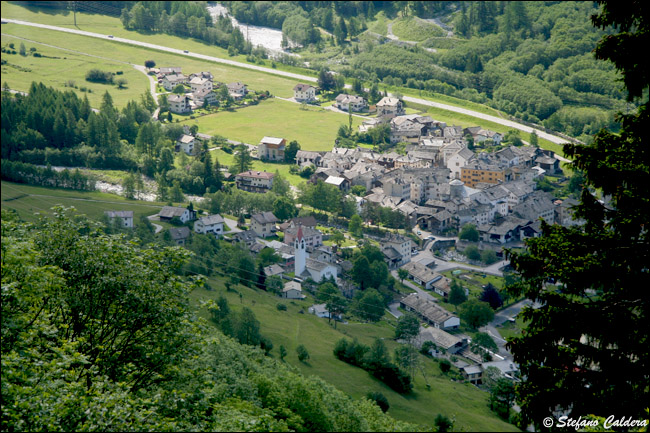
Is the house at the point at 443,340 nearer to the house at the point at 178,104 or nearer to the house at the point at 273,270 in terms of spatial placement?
the house at the point at 273,270

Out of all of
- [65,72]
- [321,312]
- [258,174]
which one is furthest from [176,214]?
[65,72]

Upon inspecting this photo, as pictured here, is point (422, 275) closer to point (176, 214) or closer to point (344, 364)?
point (344, 364)

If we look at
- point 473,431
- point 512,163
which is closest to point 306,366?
point 473,431

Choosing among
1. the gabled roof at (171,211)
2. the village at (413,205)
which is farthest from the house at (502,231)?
the gabled roof at (171,211)

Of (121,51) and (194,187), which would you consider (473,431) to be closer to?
(194,187)

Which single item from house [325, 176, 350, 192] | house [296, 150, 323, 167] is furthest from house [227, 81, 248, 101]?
house [325, 176, 350, 192]

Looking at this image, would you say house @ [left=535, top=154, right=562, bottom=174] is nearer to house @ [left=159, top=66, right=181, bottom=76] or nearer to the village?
the village
